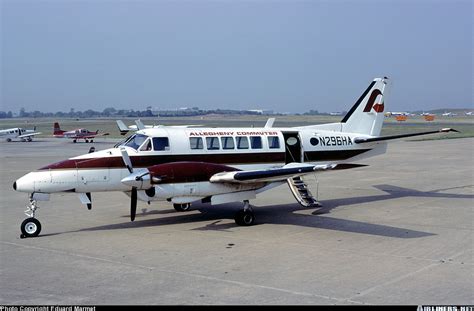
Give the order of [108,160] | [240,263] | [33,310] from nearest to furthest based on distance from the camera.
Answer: [33,310], [240,263], [108,160]

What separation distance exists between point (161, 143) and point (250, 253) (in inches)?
190

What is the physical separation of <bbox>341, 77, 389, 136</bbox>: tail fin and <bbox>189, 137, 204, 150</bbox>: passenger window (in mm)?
5920

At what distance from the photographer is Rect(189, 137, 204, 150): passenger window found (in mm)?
15102

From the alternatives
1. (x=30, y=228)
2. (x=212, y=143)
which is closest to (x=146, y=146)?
(x=212, y=143)

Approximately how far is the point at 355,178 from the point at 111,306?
18610mm

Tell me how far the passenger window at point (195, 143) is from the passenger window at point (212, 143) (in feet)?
0.77

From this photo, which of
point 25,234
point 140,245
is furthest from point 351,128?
point 25,234

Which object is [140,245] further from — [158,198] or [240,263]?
[240,263]

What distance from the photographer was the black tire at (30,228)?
12957mm

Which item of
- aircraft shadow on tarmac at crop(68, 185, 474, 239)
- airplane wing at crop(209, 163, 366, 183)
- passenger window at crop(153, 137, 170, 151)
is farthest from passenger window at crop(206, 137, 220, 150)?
aircraft shadow on tarmac at crop(68, 185, 474, 239)

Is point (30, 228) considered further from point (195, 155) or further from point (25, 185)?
point (195, 155)

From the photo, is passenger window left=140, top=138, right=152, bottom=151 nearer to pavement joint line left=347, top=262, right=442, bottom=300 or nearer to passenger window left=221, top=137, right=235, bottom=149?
passenger window left=221, top=137, right=235, bottom=149

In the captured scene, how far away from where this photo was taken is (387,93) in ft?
64.1

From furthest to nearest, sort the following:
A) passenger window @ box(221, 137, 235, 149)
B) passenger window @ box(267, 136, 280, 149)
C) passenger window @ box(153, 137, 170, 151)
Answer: passenger window @ box(267, 136, 280, 149), passenger window @ box(221, 137, 235, 149), passenger window @ box(153, 137, 170, 151)
